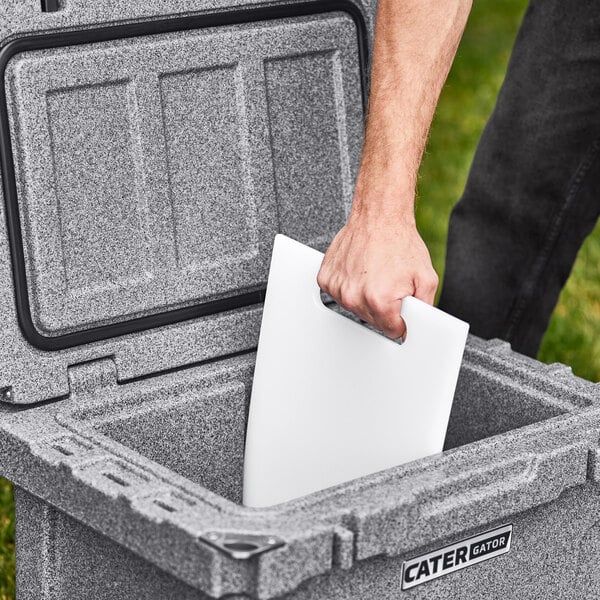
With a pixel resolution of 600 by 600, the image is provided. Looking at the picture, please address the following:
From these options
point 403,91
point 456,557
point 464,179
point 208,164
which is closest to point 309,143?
point 208,164

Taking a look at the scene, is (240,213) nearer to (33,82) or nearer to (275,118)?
(275,118)

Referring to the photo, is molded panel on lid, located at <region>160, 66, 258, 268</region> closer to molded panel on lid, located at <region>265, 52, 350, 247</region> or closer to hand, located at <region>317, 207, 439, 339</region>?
molded panel on lid, located at <region>265, 52, 350, 247</region>

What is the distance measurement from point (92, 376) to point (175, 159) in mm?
294

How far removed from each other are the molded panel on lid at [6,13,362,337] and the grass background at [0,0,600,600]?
1.26 ft

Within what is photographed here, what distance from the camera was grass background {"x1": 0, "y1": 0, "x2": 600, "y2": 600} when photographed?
2809 millimetres

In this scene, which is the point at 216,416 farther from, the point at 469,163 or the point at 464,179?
the point at 469,163

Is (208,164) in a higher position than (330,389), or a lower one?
higher

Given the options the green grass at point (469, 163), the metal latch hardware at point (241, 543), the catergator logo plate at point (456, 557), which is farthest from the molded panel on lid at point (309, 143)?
the metal latch hardware at point (241, 543)

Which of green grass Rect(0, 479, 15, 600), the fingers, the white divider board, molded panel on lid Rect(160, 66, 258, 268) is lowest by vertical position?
green grass Rect(0, 479, 15, 600)

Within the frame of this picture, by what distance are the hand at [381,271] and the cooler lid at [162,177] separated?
0.27m

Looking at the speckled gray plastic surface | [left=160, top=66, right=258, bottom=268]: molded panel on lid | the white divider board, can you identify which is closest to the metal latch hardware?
the speckled gray plastic surface

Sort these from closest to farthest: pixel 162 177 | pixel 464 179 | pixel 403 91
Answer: pixel 403 91, pixel 162 177, pixel 464 179

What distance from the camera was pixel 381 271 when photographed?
1.42 m

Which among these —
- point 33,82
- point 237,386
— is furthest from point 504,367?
point 33,82
